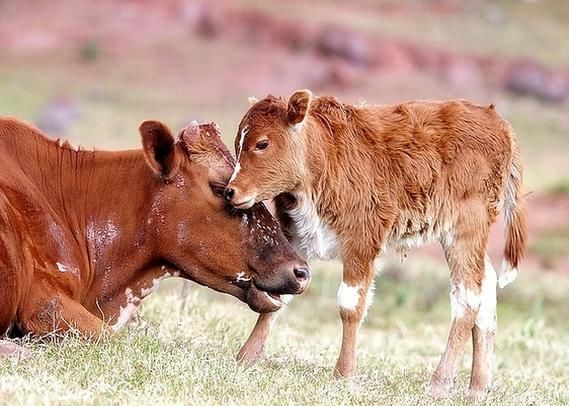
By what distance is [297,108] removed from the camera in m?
8.16

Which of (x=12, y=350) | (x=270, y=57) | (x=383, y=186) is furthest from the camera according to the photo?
(x=270, y=57)

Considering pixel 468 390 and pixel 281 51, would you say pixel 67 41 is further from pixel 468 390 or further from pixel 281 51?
pixel 468 390

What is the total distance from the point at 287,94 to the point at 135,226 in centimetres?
3308

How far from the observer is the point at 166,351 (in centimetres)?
777

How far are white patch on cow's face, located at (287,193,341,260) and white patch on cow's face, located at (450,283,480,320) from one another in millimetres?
867

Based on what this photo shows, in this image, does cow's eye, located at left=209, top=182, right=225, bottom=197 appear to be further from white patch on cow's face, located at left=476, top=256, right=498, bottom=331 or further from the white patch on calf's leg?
white patch on cow's face, located at left=476, top=256, right=498, bottom=331

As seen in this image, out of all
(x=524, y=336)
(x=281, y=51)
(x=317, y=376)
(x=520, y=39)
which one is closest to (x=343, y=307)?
(x=317, y=376)

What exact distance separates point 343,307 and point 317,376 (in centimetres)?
51

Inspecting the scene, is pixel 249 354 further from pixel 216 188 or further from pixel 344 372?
pixel 216 188

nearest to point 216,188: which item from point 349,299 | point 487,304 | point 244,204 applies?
point 244,204

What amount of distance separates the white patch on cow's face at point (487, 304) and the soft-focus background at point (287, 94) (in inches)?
17.8

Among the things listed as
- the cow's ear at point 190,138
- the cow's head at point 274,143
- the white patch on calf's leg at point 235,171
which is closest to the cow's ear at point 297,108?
the cow's head at point 274,143

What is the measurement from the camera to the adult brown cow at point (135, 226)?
7.81 metres

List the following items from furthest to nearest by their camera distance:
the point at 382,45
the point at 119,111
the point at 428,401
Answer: the point at 382,45 < the point at 119,111 < the point at 428,401
